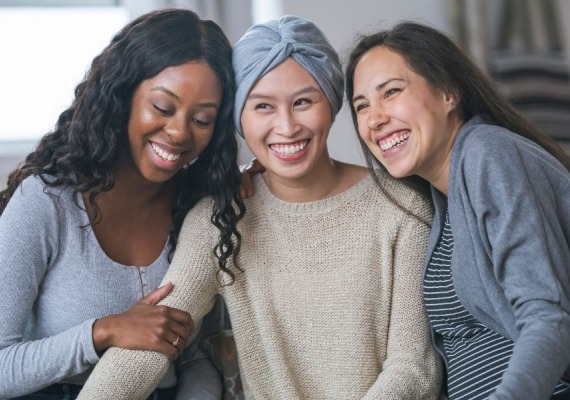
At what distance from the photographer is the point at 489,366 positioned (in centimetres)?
169

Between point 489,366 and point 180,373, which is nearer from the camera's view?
point 489,366

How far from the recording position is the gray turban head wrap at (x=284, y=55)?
1.88 meters

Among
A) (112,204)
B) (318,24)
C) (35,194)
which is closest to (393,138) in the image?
(112,204)

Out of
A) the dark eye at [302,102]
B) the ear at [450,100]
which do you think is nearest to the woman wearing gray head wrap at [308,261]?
the dark eye at [302,102]

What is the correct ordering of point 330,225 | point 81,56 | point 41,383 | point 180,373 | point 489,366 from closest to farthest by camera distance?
point 489,366 < point 41,383 < point 330,225 < point 180,373 < point 81,56

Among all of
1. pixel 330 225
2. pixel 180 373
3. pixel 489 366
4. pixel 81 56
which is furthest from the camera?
pixel 81 56

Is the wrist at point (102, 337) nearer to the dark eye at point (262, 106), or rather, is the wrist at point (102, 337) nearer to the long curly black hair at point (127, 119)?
the long curly black hair at point (127, 119)

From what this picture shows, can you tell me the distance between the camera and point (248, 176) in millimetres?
2086

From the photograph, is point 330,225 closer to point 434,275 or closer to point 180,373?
point 434,275

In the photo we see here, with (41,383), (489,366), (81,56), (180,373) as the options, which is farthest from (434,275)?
(81,56)

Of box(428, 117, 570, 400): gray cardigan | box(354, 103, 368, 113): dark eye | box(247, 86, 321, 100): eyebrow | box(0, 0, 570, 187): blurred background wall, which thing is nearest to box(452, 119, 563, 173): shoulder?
box(428, 117, 570, 400): gray cardigan

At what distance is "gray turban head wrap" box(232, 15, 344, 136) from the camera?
73.9 inches

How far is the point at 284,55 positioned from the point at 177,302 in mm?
569

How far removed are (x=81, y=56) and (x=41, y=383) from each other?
1697mm
